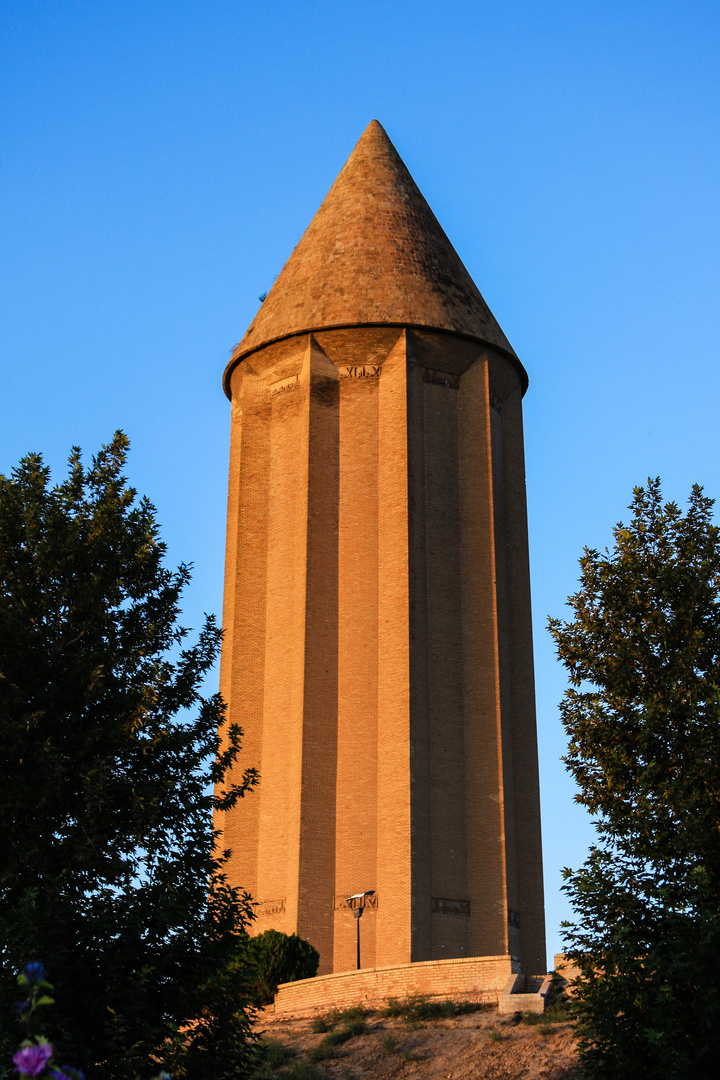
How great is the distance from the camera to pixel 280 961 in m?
22.7

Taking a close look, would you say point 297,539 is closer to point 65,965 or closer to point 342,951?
point 342,951

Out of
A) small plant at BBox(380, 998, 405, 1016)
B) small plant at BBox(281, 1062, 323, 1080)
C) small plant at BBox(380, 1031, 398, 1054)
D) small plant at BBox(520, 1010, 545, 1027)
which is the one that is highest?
small plant at BBox(380, 998, 405, 1016)

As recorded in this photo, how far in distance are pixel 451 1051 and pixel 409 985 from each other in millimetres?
2601

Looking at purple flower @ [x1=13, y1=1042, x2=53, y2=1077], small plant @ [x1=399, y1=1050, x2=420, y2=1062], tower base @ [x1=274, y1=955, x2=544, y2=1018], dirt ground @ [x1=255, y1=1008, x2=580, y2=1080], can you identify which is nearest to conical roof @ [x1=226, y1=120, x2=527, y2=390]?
tower base @ [x1=274, y1=955, x2=544, y2=1018]

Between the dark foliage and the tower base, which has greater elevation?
the dark foliage

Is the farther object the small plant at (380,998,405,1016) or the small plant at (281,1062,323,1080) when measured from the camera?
the small plant at (380,998,405,1016)

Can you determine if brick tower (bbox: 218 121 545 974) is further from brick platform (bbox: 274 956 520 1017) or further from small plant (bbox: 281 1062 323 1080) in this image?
small plant (bbox: 281 1062 323 1080)

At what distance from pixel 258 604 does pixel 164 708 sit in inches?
649

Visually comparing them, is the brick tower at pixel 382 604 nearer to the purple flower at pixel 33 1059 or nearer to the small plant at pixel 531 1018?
the small plant at pixel 531 1018

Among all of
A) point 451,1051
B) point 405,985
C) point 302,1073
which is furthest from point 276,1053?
point 405,985

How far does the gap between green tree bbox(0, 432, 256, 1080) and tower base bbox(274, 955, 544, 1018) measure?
629 cm

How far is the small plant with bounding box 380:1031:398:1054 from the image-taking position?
1759cm

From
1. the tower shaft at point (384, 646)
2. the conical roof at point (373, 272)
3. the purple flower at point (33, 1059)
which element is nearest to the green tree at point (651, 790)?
the purple flower at point (33, 1059)

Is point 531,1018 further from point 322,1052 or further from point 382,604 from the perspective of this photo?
point 382,604
